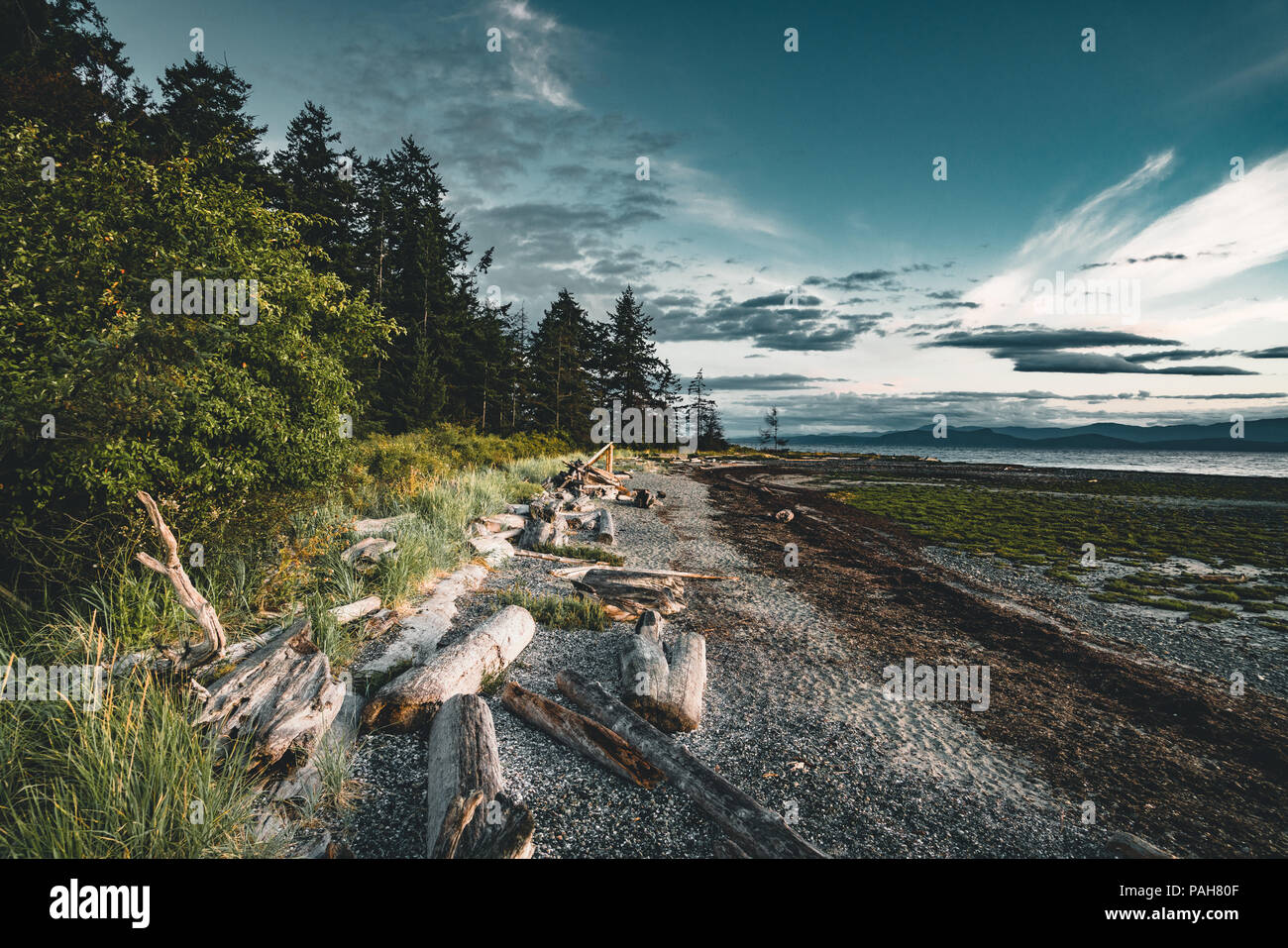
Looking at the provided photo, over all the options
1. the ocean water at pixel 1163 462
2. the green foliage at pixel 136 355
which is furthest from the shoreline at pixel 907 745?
the ocean water at pixel 1163 462

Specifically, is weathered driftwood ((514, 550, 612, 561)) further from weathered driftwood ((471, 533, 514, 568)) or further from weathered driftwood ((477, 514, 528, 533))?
weathered driftwood ((477, 514, 528, 533))

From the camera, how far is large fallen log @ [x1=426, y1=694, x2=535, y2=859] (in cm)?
300

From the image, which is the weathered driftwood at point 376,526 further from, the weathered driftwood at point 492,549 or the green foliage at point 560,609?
the green foliage at point 560,609

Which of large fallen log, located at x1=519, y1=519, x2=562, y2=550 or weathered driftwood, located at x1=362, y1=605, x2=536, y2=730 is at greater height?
large fallen log, located at x1=519, y1=519, x2=562, y2=550

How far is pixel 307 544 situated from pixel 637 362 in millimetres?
57348

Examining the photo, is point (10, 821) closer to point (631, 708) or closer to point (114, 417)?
point (114, 417)

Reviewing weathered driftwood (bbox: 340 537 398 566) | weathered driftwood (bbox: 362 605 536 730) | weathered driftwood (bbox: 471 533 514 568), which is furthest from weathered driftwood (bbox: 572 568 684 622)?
weathered driftwood (bbox: 340 537 398 566)

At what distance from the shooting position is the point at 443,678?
4.85 m

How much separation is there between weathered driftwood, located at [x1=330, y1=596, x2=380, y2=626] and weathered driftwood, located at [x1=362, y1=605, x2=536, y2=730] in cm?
151

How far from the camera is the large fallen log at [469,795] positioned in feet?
9.86
